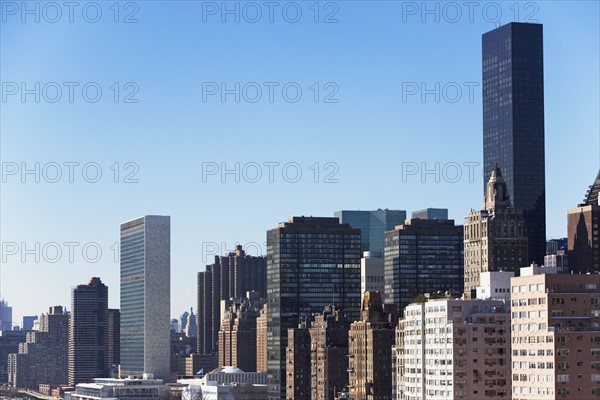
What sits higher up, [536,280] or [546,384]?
[536,280]

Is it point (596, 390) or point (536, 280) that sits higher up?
point (536, 280)
